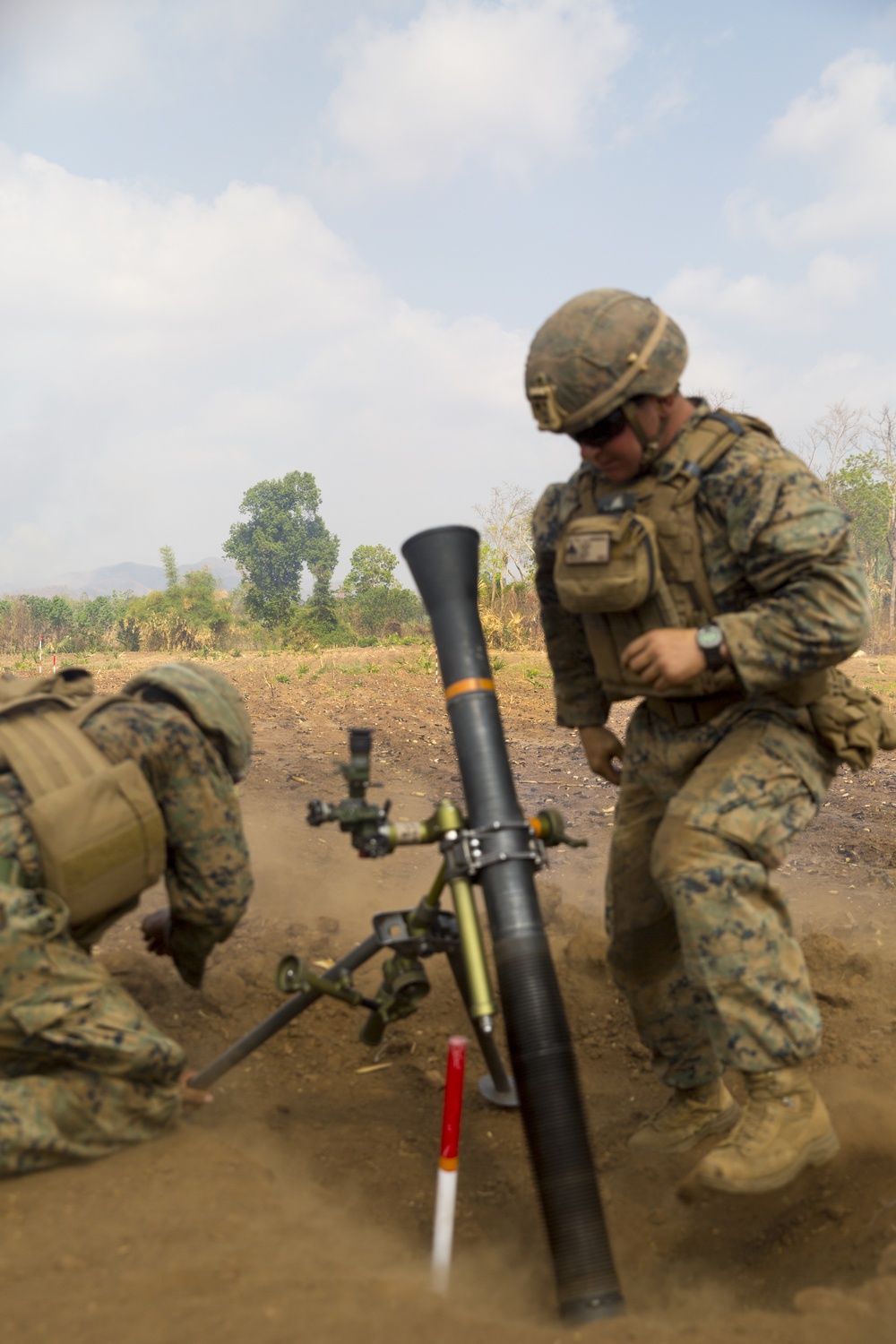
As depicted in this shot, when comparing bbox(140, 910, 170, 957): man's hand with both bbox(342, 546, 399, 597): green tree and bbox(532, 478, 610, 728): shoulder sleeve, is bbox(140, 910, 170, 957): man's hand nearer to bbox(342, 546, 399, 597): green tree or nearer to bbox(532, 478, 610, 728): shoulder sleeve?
bbox(532, 478, 610, 728): shoulder sleeve

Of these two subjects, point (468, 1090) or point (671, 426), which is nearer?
point (671, 426)

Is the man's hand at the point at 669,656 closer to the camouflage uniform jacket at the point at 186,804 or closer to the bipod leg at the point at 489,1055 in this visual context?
the bipod leg at the point at 489,1055

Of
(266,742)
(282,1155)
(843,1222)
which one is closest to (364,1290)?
(282,1155)

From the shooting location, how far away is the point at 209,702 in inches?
135

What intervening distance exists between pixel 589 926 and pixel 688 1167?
178 cm

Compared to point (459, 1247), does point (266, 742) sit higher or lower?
higher

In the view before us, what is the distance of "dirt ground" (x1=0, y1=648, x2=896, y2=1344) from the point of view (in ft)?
7.20

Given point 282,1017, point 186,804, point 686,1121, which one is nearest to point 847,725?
point 686,1121

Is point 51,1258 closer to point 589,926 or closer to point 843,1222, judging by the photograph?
point 843,1222

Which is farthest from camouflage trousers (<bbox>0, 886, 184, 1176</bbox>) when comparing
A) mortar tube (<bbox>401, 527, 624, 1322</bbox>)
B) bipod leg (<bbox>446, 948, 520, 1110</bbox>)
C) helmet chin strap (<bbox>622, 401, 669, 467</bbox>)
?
helmet chin strap (<bbox>622, 401, 669, 467</bbox>)

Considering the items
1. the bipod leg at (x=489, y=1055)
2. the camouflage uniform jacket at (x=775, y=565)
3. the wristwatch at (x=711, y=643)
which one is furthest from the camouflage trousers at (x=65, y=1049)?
the camouflage uniform jacket at (x=775, y=565)

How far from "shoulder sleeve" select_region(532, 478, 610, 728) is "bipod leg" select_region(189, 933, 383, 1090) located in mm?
1114

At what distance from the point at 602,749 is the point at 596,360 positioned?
1.37 m

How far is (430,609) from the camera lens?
10.7 ft
